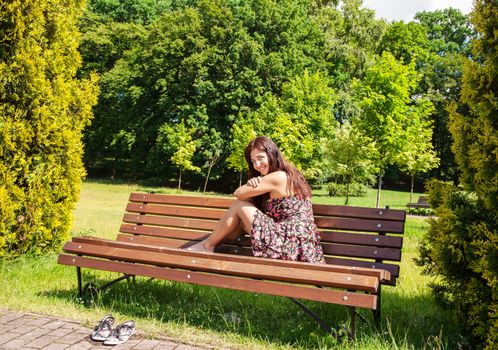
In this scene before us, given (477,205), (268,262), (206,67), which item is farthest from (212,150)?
(477,205)

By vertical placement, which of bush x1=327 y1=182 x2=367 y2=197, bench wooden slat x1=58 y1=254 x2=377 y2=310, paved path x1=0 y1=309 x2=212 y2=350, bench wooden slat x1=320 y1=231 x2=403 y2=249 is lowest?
bush x1=327 y1=182 x2=367 y2=197

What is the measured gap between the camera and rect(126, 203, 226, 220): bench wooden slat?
5162 mm

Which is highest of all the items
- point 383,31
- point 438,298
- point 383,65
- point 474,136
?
point 383,31

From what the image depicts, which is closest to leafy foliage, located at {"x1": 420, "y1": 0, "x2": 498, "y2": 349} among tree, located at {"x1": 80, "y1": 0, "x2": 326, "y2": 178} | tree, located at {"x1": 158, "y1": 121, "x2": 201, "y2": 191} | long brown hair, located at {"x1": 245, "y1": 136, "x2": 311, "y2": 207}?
long brown hair, located at {"x1": 245, "y1": 136, "x2": 311, "y2": 207}

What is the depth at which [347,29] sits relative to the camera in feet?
106

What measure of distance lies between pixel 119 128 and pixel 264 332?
109 feet

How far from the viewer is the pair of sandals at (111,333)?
3691 mm

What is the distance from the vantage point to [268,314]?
4477 millimetres

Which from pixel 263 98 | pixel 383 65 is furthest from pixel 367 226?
pixel 263 98

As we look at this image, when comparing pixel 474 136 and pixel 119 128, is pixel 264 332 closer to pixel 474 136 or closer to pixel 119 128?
pixel 474 136

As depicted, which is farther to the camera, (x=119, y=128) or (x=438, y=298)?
(x=119, y=128)

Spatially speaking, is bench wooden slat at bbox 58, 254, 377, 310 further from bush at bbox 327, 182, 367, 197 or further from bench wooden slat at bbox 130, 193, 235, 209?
bush at bbox 327, 182, 367, 197

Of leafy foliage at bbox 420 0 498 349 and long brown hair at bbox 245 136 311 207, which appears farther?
long brown hair at bbox 245 136 311 207

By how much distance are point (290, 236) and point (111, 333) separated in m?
1.69
